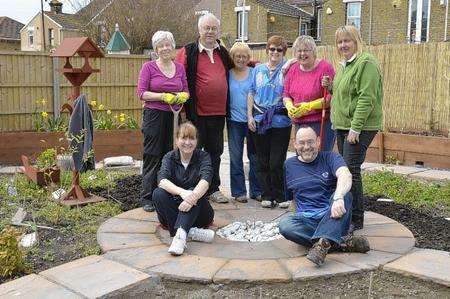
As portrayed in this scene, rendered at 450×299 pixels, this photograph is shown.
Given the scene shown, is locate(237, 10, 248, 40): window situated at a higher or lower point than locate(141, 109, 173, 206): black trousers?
higher

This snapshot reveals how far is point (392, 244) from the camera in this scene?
3818 millimetres

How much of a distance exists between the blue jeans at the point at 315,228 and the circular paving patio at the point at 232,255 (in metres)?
0.13

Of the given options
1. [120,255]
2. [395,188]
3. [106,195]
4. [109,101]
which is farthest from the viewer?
[109,101]

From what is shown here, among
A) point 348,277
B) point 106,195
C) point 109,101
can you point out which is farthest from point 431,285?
point 109,101

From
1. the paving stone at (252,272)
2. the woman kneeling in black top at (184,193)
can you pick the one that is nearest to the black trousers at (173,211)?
the woman kneeling in black top at (184,193)

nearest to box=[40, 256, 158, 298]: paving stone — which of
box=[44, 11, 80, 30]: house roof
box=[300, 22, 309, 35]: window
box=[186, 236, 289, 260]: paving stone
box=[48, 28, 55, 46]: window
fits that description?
box=[186, 236, 289, 260]: paving stone

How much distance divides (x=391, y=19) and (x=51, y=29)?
25829mm

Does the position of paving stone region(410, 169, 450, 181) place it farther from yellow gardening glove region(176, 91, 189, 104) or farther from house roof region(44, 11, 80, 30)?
house roof region(44, 11, 80, 30)

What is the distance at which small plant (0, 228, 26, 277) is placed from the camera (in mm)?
3307

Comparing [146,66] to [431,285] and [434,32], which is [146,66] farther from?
[434,32]

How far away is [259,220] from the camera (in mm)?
4516

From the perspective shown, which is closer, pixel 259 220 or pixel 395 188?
→ pixel 259 220

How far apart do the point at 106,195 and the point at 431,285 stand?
140 inches

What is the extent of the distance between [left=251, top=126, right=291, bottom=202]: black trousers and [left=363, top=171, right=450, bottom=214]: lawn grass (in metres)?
1.38
